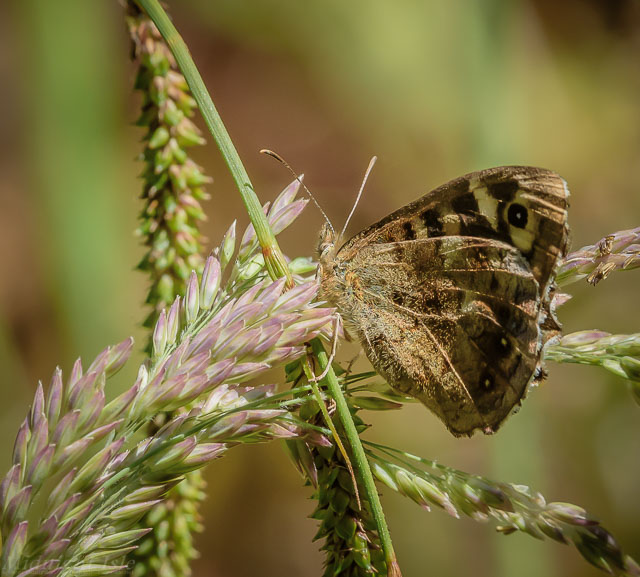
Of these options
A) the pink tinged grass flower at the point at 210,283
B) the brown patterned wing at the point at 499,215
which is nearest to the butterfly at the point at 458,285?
the brown patterned wing at the point at 499,215

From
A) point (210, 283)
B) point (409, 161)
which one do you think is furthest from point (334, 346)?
point (409, 161)

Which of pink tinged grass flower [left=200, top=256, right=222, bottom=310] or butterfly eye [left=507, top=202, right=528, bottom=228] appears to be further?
butterfly eye [left=507, top=202, right=528, bottom=228]

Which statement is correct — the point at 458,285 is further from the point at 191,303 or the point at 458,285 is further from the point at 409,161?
the point at 409,161

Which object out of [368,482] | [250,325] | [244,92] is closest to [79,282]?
[250,325]

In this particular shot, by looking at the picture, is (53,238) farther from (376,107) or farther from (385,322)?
(376,107)

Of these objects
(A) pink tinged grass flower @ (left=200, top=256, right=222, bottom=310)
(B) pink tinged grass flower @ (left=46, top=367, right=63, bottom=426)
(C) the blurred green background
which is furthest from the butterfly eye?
(B) pink tinged grass flower @ (left=46, top=367, right=63, bottom=426)

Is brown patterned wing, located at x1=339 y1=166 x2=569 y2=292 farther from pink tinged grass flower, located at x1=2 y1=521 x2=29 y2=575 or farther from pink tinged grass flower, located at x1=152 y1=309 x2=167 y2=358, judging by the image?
pink tinged grass flower, located at x1=2 y1=521 x2=29 y2=575
